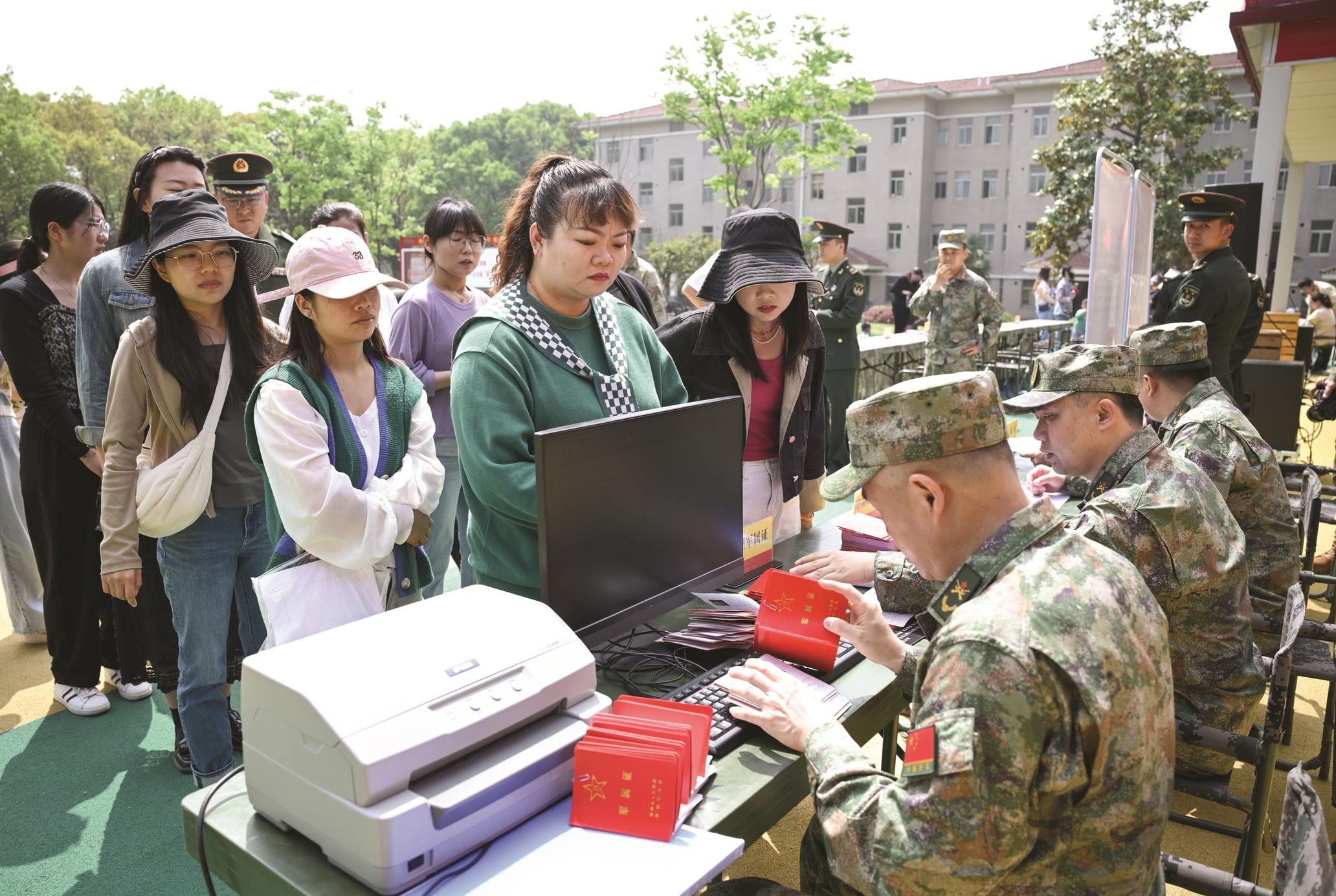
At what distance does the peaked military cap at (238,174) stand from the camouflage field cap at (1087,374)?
3.14 metres

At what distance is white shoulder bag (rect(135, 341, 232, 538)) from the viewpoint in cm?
242

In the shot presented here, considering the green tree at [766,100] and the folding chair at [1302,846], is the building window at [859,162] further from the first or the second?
the folding chair at [1302,846]

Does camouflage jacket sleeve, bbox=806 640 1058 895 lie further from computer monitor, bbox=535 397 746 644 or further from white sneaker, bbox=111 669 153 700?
white sneaker, bbox=111 669 153 700

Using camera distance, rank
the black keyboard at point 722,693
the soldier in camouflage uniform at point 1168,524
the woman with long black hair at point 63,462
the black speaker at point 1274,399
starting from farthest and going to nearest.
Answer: the black speaker at point 1274,399 < the woman with long black hair at point 63,462 < the soldier in camouflage uniform at point 1168,524 < the black keyboard at point 722,693

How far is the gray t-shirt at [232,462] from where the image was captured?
255 centimetres

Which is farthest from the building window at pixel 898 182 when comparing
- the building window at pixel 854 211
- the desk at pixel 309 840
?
the desk at pixel 309 840

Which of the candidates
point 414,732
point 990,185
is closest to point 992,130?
point 990,185

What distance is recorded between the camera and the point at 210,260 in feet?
8.22

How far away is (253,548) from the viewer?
2660 mm

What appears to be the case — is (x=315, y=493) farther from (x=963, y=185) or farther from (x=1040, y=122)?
(x=963, y=185)

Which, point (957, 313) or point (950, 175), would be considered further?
point (950, 175)

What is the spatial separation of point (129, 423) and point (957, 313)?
22.8ft

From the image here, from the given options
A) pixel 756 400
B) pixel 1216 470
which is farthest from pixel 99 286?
pixel 1216 470

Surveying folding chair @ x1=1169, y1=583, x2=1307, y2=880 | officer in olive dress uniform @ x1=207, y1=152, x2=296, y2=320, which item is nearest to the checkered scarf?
folding chair @ x1=1169, y1=583, x2=1307, y2=880
